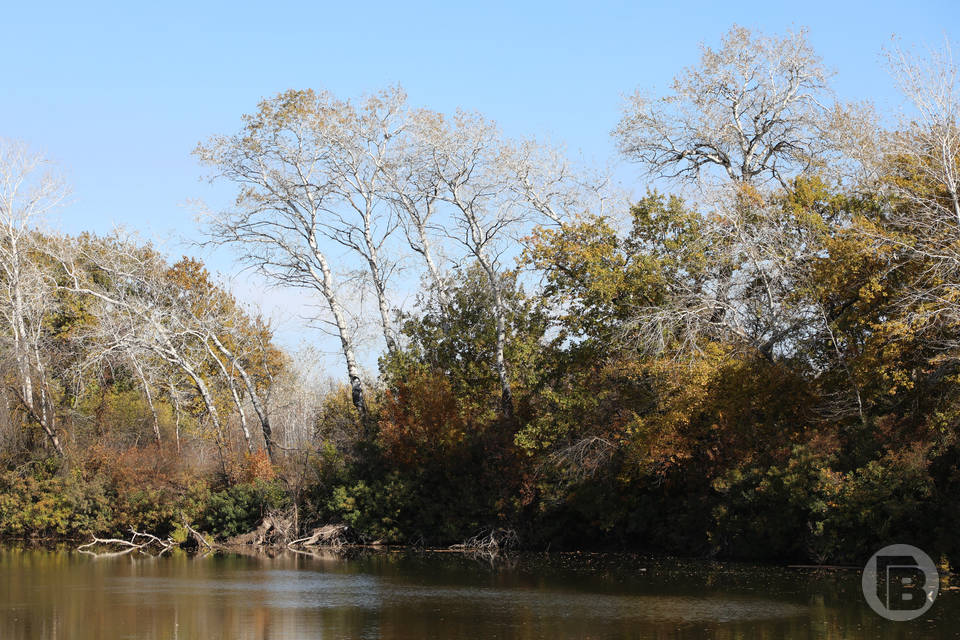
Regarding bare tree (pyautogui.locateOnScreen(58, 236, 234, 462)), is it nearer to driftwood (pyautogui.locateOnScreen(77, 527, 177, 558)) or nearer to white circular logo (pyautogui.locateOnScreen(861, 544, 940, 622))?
→ driftwood (pyautogui.locateOnScreen(77, 527, 177, 558))

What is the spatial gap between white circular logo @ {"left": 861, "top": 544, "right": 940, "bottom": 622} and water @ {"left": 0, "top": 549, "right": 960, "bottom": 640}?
0.36 metres

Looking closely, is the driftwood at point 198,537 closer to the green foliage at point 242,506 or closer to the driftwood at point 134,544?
the green foliage at point 242,506

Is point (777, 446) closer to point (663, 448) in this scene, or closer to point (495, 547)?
point (663, 448)

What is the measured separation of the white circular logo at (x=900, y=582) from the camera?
20.2m

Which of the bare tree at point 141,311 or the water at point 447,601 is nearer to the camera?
the water at point 447,601

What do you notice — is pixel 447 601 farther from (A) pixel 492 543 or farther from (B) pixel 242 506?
(B) pixel 242 506

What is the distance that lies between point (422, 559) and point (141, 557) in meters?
10.2

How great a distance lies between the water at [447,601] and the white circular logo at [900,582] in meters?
0.36

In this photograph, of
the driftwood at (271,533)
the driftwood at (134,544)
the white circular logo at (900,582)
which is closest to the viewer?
the white circular logo at (900,582)

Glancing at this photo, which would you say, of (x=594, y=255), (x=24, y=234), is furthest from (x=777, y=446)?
(x=24, y=234)

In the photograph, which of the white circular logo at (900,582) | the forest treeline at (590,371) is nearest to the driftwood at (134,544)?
the forest treeline at (590,371)

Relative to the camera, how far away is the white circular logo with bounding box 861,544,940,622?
20.2m

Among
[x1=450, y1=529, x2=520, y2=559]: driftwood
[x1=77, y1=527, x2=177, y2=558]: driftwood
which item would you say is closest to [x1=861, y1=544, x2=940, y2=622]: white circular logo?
[x1=450, y1=529, x2=520, y2=559]: driftwood

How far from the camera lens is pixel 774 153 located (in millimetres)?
39844
